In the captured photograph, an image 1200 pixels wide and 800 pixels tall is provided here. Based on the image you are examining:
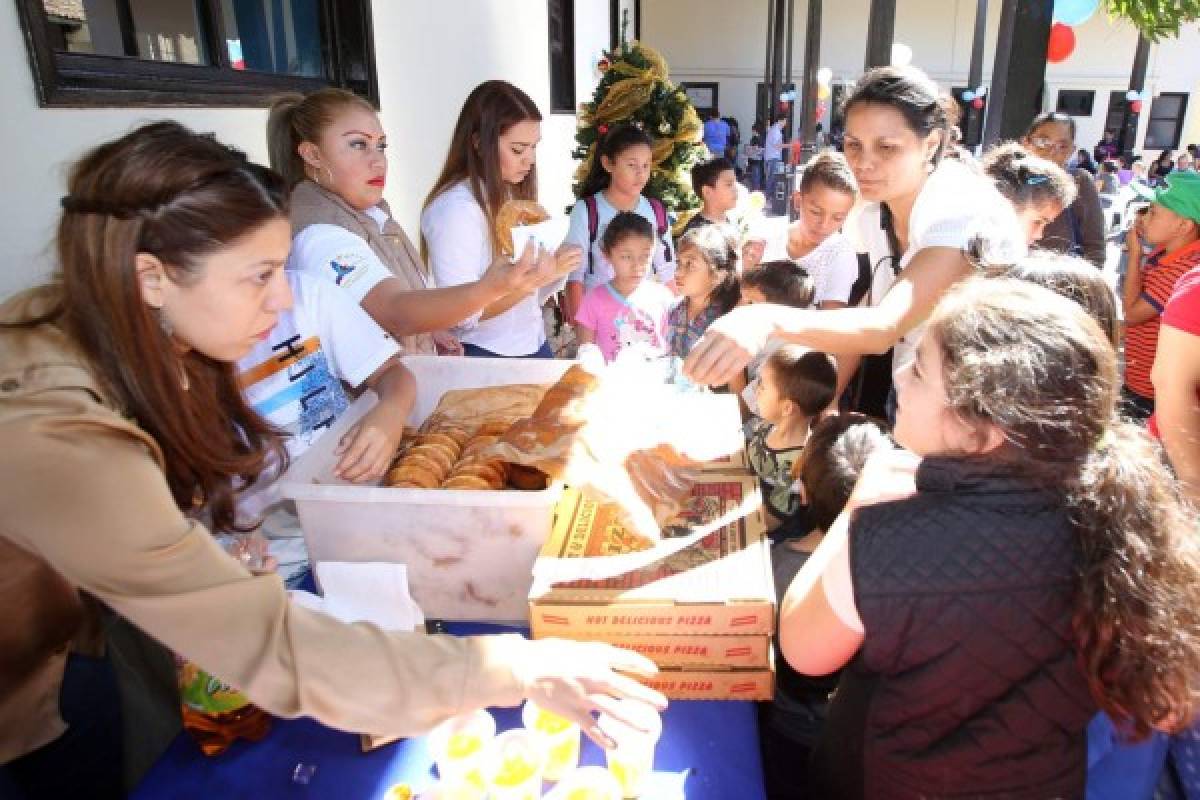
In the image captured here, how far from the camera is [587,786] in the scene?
1.04 meters

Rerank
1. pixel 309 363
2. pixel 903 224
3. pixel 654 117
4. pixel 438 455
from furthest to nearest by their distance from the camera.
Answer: pixel 654 117
pixel 903 224
pixel 309 363
pixel 438 455

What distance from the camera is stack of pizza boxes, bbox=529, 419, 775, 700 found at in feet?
3.79

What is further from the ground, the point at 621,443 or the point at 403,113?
the point at 403,113

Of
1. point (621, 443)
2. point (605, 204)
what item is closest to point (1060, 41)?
point (605, 204)

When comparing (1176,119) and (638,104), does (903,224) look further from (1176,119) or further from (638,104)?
(1176,119)

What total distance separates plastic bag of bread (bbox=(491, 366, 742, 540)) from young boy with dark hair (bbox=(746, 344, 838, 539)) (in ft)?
1.40

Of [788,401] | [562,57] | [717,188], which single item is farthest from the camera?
[562,57]

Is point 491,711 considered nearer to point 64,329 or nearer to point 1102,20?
point 64,329

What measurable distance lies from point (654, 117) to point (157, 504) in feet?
16.4

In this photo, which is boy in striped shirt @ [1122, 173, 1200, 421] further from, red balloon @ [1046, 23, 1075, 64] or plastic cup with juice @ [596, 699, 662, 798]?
red balloon @ [1046, 23, 1075, 64]

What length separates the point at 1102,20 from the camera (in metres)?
23.1

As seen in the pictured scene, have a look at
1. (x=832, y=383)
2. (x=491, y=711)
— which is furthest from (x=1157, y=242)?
(x=491, y=711)

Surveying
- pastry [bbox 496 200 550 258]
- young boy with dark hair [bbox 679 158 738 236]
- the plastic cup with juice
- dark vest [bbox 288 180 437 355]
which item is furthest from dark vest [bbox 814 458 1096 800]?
young boy with dark hair [bbox 679 158 738 236]

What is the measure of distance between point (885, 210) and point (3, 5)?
2375 millimetres
